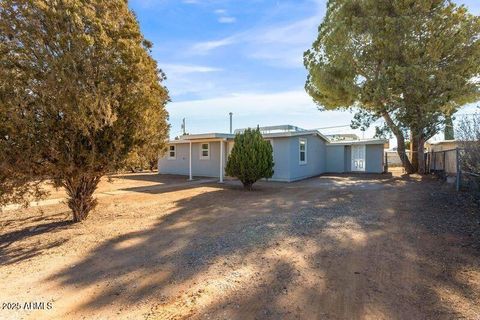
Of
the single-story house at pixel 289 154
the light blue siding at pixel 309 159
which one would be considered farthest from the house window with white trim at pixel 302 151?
the light blue siding at pixel 309 159

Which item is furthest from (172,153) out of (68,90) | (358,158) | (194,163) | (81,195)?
(68,90)

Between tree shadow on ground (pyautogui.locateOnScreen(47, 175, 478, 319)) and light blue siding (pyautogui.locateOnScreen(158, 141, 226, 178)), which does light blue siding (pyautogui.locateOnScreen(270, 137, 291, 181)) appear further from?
tree shadow on ground (pyautogui.locateOnScreen(47, 175, 478, 319))

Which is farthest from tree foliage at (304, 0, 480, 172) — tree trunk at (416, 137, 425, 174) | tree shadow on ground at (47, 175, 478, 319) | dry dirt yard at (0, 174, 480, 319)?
tree shadow on ground at (47, 175, 478, 319)

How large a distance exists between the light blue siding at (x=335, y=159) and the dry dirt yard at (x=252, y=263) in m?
14.0

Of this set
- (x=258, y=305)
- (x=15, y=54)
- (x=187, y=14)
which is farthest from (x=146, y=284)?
(x=187, y=14)

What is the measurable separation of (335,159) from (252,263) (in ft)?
63.1

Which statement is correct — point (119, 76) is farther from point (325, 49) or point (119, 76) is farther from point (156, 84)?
point (325, 49)

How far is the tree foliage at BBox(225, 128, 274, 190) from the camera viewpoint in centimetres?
1223

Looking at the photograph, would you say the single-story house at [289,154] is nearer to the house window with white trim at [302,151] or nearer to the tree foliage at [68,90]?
the house window with white trim at [302,151]

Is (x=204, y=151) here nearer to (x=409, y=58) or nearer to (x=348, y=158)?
(x=348, y=158)

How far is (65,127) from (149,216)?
9.88 ft

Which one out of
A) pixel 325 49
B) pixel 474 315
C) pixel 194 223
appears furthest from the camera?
pixel 325 49

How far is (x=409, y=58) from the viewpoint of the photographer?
13.6 m

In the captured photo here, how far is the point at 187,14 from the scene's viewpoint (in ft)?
31.1
